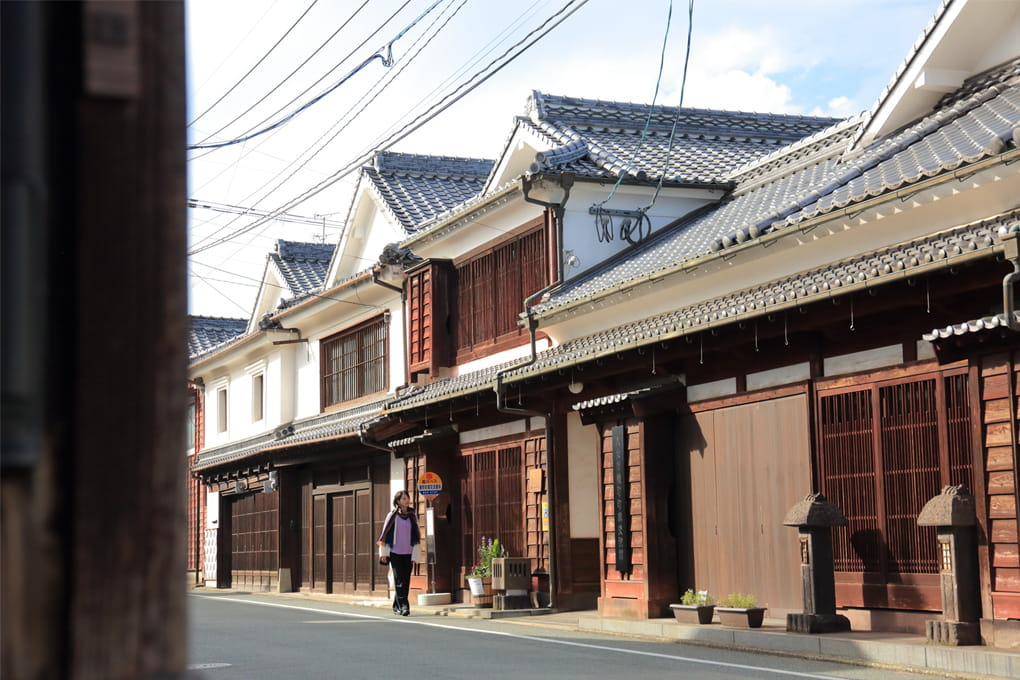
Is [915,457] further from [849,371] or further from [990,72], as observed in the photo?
[990,72]

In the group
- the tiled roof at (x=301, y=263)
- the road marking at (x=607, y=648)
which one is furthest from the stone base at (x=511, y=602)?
the tiled roof at (x=301, y=263)

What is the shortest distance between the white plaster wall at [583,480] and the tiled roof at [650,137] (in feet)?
14.1

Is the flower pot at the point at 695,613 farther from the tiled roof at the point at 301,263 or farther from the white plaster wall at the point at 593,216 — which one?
the tiled roof at the point at 301,263

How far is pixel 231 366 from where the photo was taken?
1469 inches

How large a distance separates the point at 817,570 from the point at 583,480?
7.12 metres

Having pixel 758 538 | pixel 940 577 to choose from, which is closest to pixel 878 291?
pixel 940 577

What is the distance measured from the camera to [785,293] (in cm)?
1335

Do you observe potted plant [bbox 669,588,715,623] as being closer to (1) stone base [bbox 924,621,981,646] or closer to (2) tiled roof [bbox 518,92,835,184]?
(1) stone base [bbox 924,621,981,646]

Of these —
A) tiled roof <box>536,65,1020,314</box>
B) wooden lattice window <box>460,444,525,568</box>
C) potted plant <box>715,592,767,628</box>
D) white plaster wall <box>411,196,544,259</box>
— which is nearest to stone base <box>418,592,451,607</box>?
wooden lattice window <box>460,444,525,568</box>

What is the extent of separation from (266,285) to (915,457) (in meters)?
25.3

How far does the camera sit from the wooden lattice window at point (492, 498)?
67.8 feet

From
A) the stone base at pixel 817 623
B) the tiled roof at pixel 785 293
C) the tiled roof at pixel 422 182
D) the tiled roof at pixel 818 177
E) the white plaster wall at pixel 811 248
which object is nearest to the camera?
the tiled roof at pixel 785 293

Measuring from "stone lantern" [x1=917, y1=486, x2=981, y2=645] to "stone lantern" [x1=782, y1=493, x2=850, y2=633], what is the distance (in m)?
1.41

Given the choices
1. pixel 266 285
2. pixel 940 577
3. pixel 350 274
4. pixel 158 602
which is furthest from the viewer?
pixel 266 285
